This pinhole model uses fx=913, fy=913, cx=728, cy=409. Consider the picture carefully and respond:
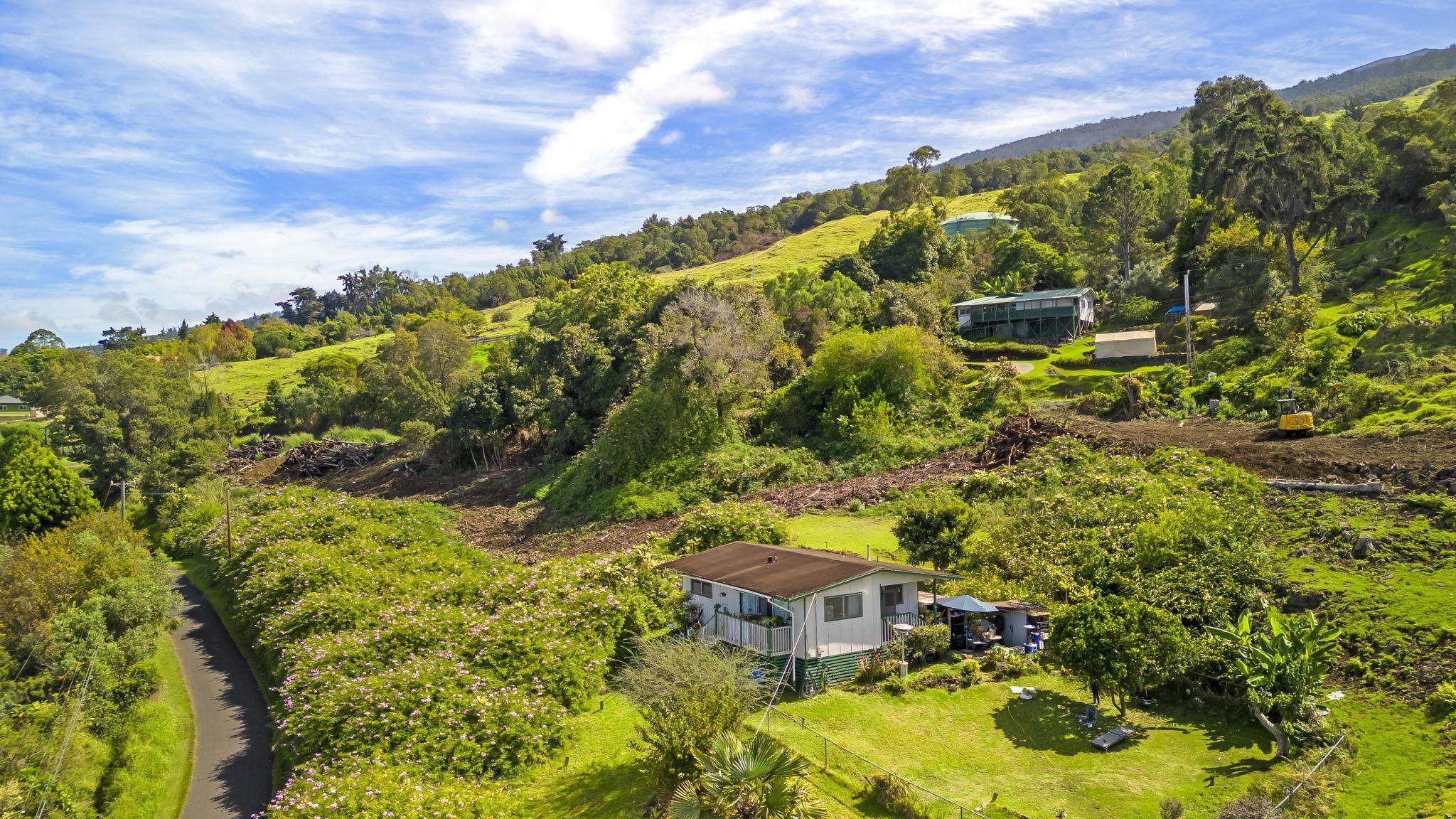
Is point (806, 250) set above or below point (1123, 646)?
above

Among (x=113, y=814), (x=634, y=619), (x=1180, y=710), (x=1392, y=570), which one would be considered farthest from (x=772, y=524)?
(x=113, y=814)

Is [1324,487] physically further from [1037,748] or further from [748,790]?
[748,790]

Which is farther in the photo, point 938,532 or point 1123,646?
point 938,532

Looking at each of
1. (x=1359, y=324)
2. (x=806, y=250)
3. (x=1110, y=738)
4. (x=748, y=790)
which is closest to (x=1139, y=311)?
(x=1359, y=324)

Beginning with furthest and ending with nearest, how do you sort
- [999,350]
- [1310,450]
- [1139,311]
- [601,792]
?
[1139,311] < [999,350] < [1310,450] < [601,792]

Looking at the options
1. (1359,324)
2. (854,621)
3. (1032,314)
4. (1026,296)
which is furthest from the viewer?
(1026,296)

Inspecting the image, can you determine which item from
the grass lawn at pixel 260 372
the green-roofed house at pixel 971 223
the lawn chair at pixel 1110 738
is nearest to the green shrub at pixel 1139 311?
the green-roofed house at pixel 971 223

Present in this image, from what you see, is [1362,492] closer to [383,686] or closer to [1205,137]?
[383,686]
